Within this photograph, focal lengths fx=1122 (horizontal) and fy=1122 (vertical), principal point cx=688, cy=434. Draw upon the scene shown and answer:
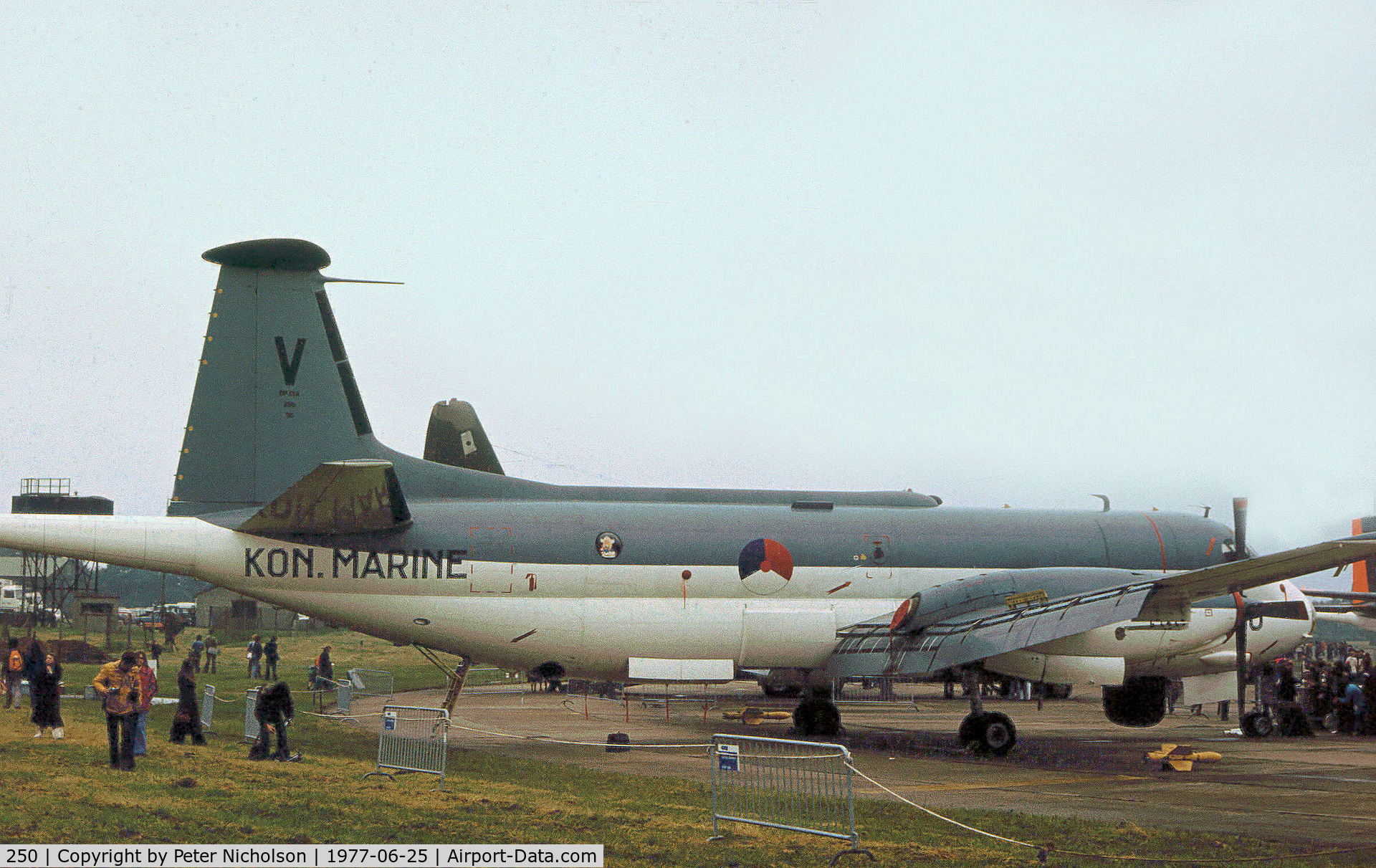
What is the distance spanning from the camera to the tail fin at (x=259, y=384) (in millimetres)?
20219

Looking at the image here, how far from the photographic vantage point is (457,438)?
104 ft

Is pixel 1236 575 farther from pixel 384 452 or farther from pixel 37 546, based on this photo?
pixel 37 546

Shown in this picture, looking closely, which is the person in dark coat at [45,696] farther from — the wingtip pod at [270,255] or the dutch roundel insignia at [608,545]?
the dutch roundel insignia at [608,545]

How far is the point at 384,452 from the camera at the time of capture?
2166cm

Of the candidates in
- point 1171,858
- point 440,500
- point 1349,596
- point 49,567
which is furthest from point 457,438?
point 49,567

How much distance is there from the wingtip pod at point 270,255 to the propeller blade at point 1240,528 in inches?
718

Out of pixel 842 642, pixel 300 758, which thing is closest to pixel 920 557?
pixel 842 642

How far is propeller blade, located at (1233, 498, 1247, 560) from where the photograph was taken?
22234 mm

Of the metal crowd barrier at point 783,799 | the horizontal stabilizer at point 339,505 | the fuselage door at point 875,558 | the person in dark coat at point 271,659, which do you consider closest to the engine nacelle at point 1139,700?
the fuselage door at point 875,558

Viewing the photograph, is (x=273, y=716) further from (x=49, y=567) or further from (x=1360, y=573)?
(x=49, y=567)

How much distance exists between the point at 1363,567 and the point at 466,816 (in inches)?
1655

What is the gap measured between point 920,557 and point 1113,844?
37.2ft

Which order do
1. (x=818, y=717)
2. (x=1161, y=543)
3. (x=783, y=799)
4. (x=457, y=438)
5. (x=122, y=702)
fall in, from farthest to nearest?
(x=457, y=438) → (x=1161, y=543) → (x=818, y=717) → (x=122, y=702) → (x=783, y=799)

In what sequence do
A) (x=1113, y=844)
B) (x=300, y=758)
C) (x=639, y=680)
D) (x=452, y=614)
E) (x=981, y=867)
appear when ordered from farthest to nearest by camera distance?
(x=639, y=680) → (x=452, y=614) → (x=300, y=758) → (x=1113, y=844) → (x=981, y=867)
